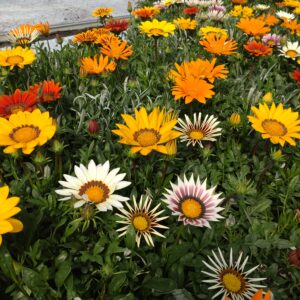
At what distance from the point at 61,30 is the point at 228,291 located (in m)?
2.63

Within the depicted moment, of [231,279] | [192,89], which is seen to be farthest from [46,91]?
[231,279]

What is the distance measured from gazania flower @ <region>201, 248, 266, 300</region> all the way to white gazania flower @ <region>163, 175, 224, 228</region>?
99 mm

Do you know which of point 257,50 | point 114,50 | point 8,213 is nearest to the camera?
point 8,213

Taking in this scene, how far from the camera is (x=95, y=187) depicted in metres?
0.92

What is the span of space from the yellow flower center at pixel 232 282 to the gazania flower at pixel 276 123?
1.47 feet

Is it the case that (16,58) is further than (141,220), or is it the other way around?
(16,58)

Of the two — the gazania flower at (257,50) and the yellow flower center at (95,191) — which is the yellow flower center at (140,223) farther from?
the gazania flower at (257,50)

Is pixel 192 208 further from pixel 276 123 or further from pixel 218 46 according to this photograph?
pixel 218 46

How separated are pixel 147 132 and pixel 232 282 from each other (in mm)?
463

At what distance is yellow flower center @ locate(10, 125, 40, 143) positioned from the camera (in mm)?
954

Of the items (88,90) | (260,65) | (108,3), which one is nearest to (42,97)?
(88,90)

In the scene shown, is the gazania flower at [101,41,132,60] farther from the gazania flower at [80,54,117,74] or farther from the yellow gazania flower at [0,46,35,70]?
the yellow gazania flower at [0,46,35,70]

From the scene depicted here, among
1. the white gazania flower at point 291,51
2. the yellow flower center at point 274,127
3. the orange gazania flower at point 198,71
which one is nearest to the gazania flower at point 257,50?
the white gazania flower at point 291,51

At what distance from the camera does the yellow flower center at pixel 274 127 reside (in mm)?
1141
